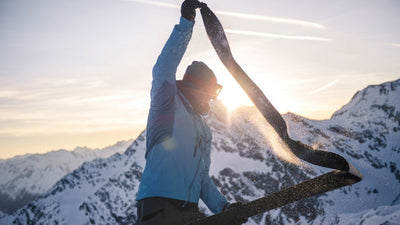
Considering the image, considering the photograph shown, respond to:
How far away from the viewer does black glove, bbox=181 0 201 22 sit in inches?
101

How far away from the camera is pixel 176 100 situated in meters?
2.99

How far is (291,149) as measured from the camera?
2236 millimetres

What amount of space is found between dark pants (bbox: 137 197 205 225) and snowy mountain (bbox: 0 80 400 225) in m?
137

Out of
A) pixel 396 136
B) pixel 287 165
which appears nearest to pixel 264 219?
pixel 287 165

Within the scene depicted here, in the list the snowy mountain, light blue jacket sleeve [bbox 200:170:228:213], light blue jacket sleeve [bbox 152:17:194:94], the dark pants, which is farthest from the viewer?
the snowy mountain

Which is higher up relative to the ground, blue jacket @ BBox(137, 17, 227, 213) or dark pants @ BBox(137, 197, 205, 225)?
blue jacket @ BBox(137, 17, 227, 213)

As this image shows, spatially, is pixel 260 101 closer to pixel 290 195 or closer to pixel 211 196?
pixel 290 195

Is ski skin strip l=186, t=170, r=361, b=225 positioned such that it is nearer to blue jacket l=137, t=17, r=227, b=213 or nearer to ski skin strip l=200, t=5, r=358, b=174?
ski skin strip l=200, t=5, r=358, b=174

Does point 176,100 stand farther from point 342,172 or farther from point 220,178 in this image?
point 220,178

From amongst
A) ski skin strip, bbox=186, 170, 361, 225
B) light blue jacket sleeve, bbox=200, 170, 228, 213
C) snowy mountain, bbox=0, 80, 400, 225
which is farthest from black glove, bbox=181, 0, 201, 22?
snowy mountain, bbox=0, 80, 400, 225

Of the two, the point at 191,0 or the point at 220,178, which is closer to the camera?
the point at 191,0

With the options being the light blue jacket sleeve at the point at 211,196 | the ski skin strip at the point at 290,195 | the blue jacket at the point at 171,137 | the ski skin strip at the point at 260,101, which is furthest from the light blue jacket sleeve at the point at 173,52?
the light blue jacket sleeve at the point at 211,196

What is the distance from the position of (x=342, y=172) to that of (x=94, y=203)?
182 meters

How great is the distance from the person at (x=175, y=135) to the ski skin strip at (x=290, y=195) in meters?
0.35
